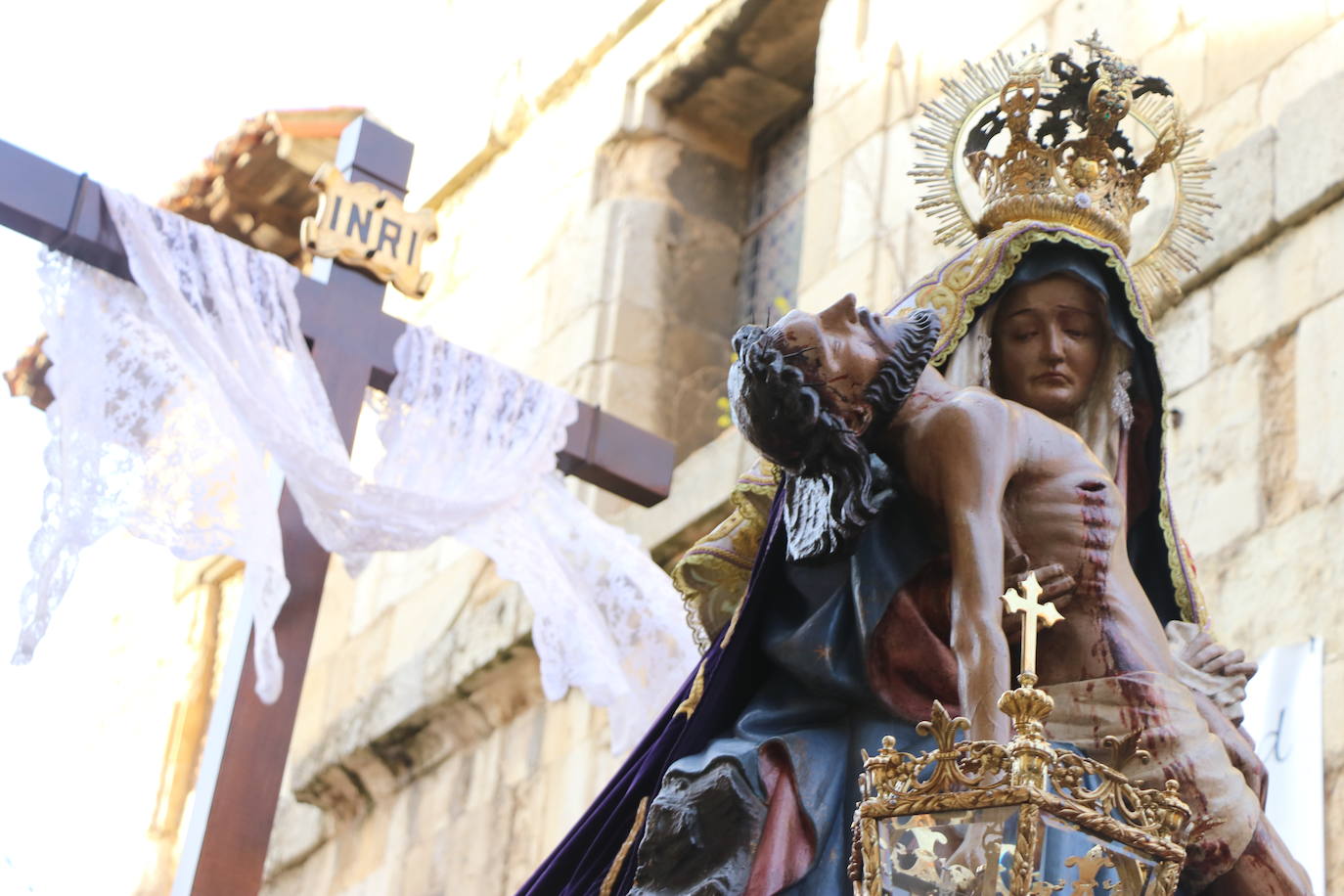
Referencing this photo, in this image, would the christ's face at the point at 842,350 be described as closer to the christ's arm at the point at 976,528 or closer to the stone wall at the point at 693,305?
the christ's arm at the point at 976,528

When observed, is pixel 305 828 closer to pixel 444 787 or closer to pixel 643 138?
pixel 444 787

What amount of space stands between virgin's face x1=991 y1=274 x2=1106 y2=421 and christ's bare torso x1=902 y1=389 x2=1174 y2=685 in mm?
225

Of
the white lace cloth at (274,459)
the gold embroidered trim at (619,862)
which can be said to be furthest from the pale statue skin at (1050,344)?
the white lace cloth at (274,459)

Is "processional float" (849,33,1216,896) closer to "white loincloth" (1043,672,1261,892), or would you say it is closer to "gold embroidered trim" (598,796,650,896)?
"white loincloth" (1043,672,1261,892)

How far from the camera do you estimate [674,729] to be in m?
3.66

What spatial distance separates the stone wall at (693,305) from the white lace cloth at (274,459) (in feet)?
3.17

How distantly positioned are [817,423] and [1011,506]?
1.13 feet

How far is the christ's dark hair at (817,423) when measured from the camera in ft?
11.1

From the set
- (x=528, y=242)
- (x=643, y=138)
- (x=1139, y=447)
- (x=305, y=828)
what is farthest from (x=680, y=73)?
(x=1139, y=447)

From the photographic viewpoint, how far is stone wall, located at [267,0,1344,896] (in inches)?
226

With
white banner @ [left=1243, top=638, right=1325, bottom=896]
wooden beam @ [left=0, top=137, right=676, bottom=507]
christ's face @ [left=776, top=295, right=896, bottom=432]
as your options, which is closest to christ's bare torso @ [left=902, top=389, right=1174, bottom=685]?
christ's face @ [left=776, top=295, right=896, bottom=432]

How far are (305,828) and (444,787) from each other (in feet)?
3.35

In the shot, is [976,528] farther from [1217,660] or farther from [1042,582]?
[1217,660]

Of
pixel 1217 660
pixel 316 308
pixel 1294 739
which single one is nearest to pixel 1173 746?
pixel 1217 660
